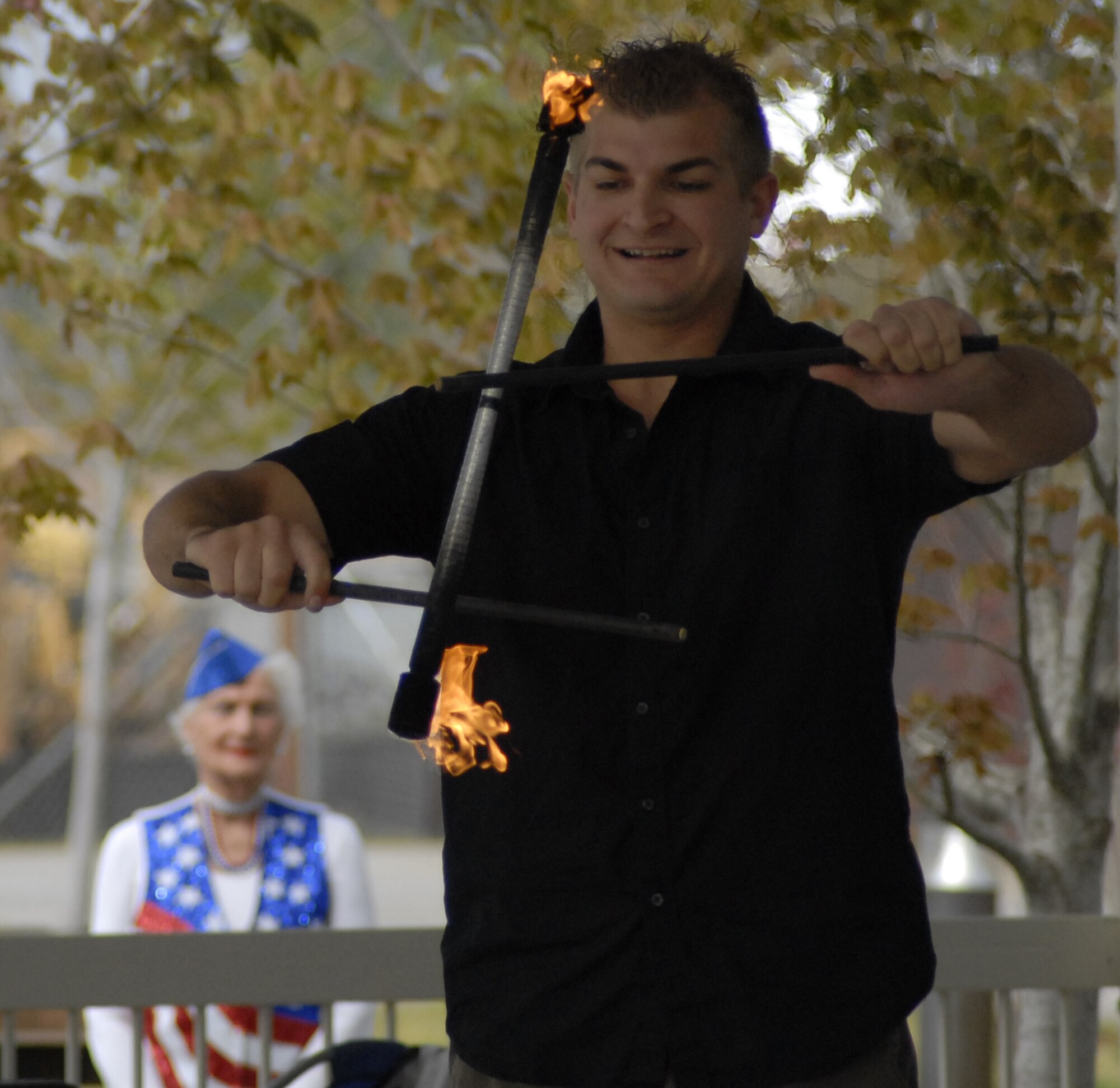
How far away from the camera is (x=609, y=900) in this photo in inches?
65.4

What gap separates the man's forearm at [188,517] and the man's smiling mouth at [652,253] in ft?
1.83

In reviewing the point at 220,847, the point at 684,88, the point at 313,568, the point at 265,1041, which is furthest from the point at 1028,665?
the point at 313,568

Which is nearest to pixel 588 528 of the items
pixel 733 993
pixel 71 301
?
pixel 733 993

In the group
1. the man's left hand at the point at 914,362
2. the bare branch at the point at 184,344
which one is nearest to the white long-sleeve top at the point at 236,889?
the bare branch at the point at 184,344

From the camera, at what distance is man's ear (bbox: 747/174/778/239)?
6.25 feet

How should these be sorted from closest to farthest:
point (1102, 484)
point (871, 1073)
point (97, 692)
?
1. point (871, 1073)
2. point (1102, 484)
3. point (97, 692)

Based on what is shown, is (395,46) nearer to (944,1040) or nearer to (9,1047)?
(9,1047)

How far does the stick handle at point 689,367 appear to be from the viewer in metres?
1.46

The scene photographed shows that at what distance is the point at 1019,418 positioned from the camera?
1.55 meters

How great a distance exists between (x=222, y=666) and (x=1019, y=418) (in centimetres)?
294

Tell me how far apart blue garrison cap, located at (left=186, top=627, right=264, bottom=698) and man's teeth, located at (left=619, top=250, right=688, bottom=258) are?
2.54 m

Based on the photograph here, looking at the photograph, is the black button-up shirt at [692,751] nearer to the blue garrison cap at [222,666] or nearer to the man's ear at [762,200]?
the man's ear at [762,200]

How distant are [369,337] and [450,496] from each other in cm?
Result: 215

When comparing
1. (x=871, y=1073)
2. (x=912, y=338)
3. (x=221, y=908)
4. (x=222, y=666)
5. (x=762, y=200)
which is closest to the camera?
(x=912, y=338)
